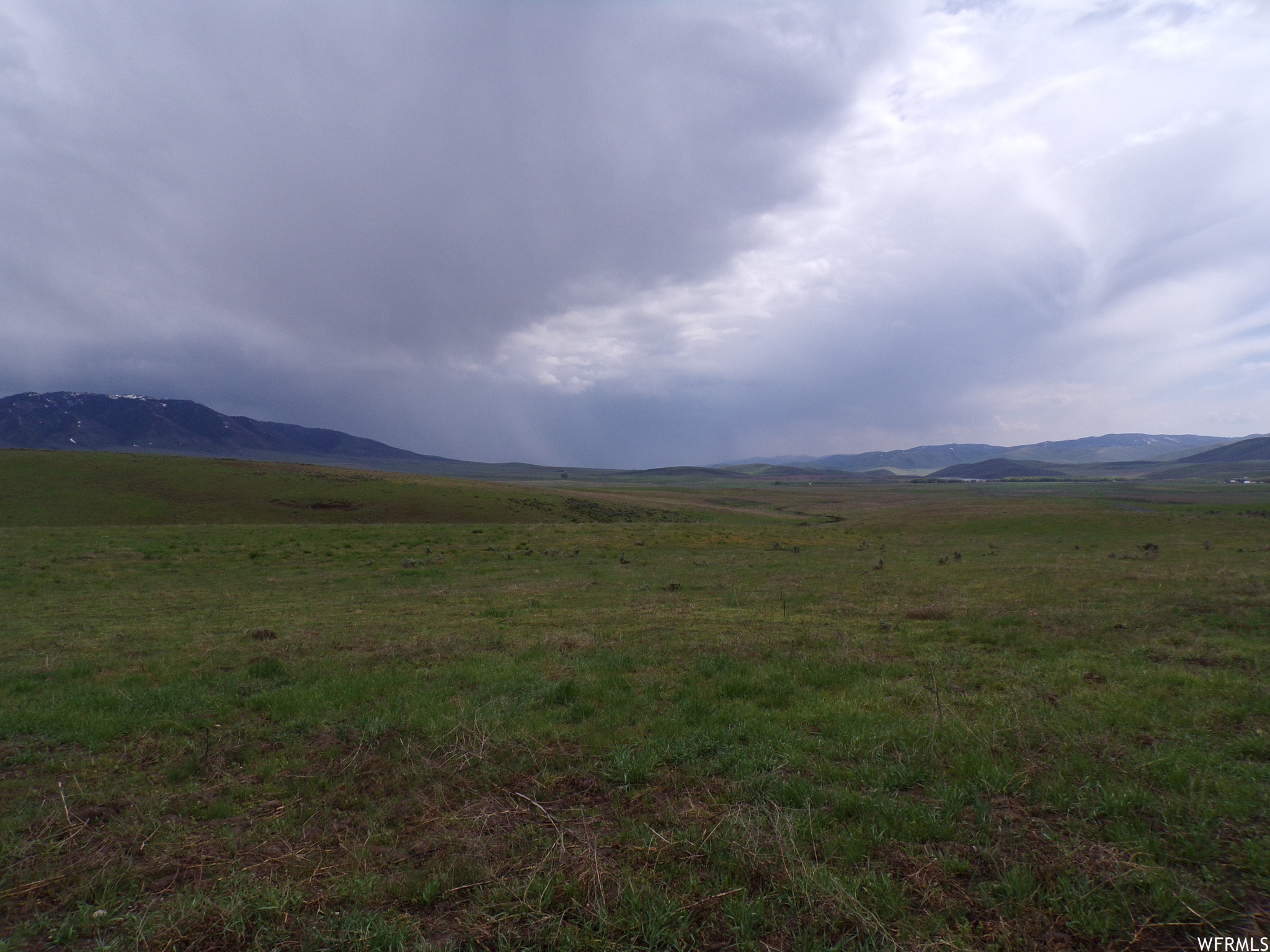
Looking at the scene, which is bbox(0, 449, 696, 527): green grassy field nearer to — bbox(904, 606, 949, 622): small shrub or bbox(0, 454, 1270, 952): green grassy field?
bbox(0, 454, 1270, 952): green grassy field

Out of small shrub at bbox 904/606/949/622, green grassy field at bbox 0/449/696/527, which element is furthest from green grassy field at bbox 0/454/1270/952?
green grassy field at bbox 0/449/696/527

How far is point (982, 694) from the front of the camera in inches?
349

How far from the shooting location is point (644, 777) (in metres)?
6.72

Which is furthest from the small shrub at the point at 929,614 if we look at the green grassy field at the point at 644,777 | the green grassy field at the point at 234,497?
the green grassy field at the point at 234,497

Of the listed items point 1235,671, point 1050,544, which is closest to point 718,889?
point 1235,671

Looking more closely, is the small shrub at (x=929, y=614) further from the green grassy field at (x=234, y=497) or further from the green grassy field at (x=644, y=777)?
the green grassy field at (x=234, y=497)

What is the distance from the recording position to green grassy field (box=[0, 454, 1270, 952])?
14.7 feet

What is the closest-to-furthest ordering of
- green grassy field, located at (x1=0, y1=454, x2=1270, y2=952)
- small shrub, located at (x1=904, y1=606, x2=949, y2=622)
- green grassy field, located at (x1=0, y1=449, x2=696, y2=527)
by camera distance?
green grassy field, located at (x1=0, y1=454, x2=1270, y2=952) < small shrub, located at (x1=904, y1=606, x2=949, y2=622) < green grassy field, located at (x1=0, y1=449, x2=696, y2=527)

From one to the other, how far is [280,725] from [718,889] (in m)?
6.88

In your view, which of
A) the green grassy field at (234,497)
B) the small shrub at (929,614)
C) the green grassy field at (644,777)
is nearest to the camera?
the green grassy field at (644,777)

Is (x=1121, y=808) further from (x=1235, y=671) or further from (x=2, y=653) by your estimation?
(x=2, y=653)

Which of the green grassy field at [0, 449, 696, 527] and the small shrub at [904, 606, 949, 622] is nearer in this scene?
the small shrub at [904, 606, 949, 622]

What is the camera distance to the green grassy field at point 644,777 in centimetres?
448

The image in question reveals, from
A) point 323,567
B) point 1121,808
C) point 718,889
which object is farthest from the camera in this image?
point 323,567
